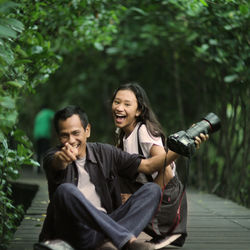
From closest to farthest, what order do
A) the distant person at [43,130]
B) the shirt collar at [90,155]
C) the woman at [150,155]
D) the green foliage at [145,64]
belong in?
the shirt collar at [90,155] → the woman at [150,155] → the green foliage at [145,64] → the distant person at [43,130]

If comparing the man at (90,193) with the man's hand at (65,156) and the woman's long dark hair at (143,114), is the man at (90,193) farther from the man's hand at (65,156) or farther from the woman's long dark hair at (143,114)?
the woman's long dark hair at (143,114)

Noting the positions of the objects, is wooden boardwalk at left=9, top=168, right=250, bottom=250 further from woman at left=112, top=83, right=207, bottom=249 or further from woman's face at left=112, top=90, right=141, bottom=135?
woman's face at left=112, top=90, right=141, bottom=135

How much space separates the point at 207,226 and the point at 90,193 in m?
1.87

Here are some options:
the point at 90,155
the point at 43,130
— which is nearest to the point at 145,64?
the point at 43,130

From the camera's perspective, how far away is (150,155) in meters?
4.33

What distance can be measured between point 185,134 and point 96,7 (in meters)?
3.23

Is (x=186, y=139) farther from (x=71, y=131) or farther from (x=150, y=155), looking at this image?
(x=71, y=131)

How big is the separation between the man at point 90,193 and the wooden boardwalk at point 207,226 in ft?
2.09

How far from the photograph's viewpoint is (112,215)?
12.9 ft

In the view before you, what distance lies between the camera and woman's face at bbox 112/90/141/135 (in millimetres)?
4605

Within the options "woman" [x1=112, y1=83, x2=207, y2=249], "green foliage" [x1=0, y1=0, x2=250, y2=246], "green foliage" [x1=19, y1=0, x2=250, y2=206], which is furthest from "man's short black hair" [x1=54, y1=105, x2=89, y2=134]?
"green foliage" [x1=19, y1=0, x2=250, y2=206]

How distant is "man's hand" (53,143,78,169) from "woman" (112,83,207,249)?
2.15 ft

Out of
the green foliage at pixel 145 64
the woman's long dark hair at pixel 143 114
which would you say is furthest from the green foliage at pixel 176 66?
the woman's long dark hair at pixel 143 114

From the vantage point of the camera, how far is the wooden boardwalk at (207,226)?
457 cm
